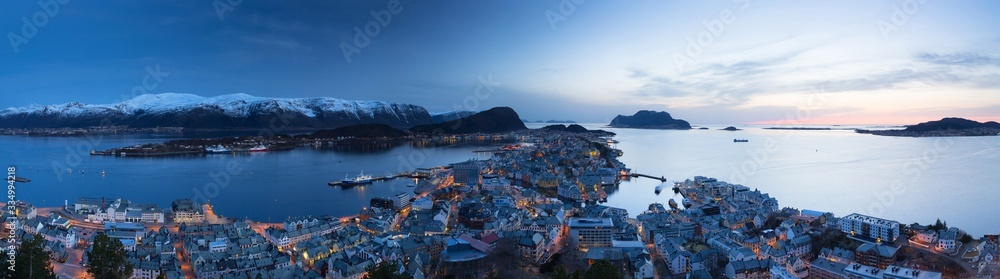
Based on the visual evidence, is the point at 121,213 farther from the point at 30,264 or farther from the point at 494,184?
the point at 494,184

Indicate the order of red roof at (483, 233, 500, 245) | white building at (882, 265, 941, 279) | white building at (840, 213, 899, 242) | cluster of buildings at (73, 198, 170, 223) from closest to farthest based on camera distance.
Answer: white building at (882, 265, 941, 279) < red roof at (483, 233, 500, 245) < white building at (840, 213, 899, 242) < cluster of buildings at (73, 198, 170, 223)

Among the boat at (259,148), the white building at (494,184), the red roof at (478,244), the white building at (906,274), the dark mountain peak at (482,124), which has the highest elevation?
the dark mountain peak at (482,124)

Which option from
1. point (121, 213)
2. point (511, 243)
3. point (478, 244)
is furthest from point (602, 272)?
point (121, 213)

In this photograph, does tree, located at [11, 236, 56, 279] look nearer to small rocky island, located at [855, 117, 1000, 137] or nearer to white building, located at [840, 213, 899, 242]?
white building, located at [840, 213, 899, 242]

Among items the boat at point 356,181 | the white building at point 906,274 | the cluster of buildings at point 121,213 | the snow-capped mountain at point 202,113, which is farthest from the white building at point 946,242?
the snow-capped mountain at point 202,113

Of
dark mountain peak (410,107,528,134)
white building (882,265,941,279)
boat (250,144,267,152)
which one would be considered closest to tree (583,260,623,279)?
white building (882,265,941,279)

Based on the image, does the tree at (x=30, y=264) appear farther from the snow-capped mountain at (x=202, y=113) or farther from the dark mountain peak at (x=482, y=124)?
the snow-capped mountain at (x=202, y=113)
